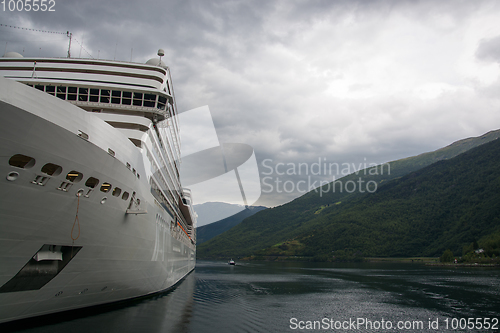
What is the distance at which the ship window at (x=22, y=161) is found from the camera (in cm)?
972

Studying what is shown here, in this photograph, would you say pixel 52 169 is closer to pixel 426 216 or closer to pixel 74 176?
pixel 74 176

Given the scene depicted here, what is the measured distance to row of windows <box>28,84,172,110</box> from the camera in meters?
20.0

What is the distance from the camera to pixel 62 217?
11086 millimetres

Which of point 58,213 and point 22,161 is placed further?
point 58,213

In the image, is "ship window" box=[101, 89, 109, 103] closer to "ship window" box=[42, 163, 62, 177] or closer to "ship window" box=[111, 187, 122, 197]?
"ship window" box=[111, 187, 122, 197]

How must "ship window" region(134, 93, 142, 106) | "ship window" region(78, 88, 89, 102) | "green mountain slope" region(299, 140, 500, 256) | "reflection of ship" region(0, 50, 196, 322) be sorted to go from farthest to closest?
"green mountain slope" region(299, 140, 500, 256) → "ship window" region(134, 93, 142, 106) → "ship window" region(78, 88, 89, 102) → "reflection of ship" region(0, 50, 196, 322)

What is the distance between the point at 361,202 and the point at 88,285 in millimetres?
200045

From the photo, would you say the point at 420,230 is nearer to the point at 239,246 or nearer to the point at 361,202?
the point at 361,202

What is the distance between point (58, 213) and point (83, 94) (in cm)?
1192

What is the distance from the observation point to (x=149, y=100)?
67.6 ft

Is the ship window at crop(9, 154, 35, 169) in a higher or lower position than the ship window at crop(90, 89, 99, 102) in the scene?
lower

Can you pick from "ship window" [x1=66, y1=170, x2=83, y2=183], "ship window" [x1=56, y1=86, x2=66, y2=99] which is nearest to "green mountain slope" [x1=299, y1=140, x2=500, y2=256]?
"ship window" [x1=56, y1=86, x2=66, y2=99]

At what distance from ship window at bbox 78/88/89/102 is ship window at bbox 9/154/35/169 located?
11.5 metres

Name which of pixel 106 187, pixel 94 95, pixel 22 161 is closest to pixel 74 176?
pixel 106 187
